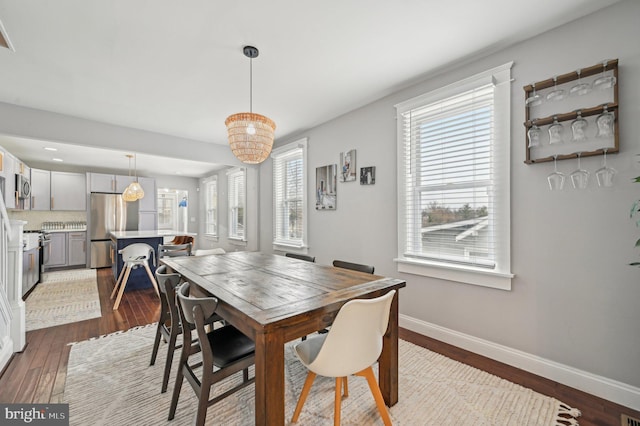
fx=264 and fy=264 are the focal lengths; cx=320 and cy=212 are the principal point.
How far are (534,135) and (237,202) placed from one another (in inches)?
211

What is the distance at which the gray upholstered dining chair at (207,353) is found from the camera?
1314mm

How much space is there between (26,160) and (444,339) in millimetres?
8647

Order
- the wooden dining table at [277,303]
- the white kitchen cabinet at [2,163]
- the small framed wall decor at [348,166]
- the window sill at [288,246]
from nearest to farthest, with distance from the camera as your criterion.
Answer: the wooden dining table at [277,303] → the small framed wall decor at [348,166] → the white kitchen cabinet at [2,163] → the window sill at [288,246]

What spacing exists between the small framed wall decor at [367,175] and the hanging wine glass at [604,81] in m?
1.83

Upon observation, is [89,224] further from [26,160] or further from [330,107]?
[330,107]

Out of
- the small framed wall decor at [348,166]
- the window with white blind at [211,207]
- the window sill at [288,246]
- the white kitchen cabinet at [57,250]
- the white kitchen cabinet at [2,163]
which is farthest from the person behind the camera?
the window with white blind at [211,207]

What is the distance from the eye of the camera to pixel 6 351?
84.5 inches

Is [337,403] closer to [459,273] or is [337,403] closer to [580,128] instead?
[459,273]

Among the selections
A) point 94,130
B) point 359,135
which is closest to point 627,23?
point 359,135

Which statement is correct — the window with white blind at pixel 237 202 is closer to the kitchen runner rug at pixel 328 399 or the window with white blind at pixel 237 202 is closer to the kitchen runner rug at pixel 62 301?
the kitchen runner rug at pixel 62 301

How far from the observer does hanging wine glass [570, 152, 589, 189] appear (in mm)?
1762

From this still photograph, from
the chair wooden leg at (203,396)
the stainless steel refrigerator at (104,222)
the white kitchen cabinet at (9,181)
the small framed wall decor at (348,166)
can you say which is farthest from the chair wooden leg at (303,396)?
the stainless steel refrigerator at (104,222)

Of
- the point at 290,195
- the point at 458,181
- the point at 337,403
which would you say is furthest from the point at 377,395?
the point at 290,195

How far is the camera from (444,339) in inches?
97.7
